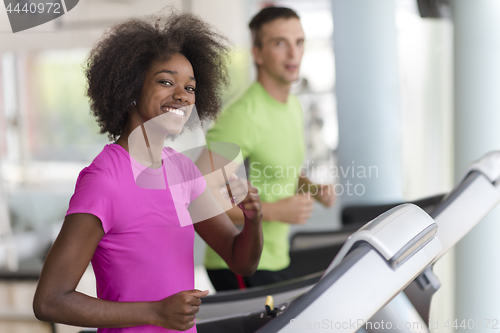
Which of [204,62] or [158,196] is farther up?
[204,62]

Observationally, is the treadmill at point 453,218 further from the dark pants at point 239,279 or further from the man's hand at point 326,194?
the man's hand at point 326,194

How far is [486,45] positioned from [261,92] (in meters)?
0.73

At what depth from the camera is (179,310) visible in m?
0.63

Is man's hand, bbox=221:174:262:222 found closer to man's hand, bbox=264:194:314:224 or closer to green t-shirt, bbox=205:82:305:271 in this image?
green t-shirt, bbox=205:82:305:271

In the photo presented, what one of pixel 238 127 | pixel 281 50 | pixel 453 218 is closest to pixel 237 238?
pixel 453 218

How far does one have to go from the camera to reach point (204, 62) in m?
0.84

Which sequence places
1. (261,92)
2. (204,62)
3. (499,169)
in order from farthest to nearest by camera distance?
(261,92), (499,169), (204,62)

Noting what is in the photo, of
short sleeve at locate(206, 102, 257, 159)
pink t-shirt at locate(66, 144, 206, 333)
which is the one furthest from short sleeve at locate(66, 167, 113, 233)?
→ short sleeve at locate(206, 102, 257, 159)

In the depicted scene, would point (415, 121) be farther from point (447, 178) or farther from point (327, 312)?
point (327, 312)

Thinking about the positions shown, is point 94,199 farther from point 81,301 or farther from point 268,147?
point 268,147

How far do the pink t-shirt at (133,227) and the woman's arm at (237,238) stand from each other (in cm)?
8

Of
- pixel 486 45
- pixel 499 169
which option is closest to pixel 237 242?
pixel 499 169

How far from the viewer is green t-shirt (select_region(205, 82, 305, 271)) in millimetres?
1400

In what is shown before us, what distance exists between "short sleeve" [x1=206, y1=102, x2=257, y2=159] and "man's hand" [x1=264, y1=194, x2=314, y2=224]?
0.18 metres
